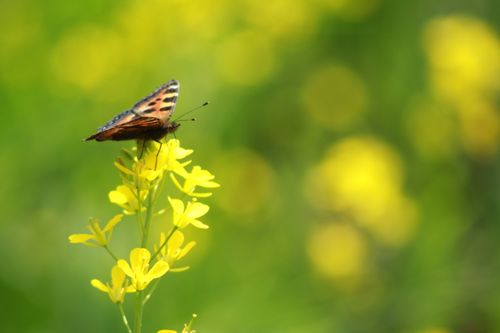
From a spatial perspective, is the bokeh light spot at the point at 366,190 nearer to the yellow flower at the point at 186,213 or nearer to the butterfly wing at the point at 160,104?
the butterfly wing at the point at 160,104

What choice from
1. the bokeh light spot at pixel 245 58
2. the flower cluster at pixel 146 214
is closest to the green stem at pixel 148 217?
the flower cluster at pixel 146 214

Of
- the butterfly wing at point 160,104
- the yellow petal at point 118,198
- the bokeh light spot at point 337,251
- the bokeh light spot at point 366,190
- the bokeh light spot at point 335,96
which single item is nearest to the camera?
the yellow petal at point 118,198

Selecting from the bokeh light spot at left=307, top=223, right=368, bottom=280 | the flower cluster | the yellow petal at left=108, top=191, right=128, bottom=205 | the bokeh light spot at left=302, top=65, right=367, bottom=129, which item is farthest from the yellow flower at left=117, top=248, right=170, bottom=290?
the bokeh light spot at left=302, top=65, right=367, bottom=129

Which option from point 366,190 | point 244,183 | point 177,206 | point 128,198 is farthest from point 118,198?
point 244,183

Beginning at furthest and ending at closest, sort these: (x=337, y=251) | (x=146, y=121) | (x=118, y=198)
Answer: (x=337, y=251)
(x=146, y=121)
(x=118, y=198)

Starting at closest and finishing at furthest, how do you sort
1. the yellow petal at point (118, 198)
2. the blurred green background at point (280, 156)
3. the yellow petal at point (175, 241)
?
the yellow petal at point (118, 198)
the yellow petal at point (175, 241)
the blurred green background at point (280, 156)

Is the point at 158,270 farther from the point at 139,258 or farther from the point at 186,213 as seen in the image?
the point at 186,213
